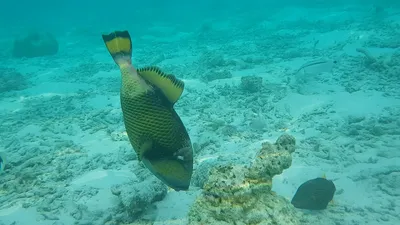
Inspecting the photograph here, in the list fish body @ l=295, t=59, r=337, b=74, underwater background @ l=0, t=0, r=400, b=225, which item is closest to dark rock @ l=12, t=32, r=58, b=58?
underwater background @ l=0, t=0, r=400, b=225

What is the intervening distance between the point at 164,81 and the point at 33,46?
66.5 feet

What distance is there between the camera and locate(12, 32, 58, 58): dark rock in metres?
18.2

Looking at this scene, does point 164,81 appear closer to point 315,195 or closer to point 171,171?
point 171,171

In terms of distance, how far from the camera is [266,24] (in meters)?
23.4

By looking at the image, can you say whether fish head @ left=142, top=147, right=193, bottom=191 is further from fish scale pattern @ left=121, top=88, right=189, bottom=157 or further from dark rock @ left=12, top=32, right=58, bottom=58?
dark rock @ left=12, top=32, right=58, bottom=58

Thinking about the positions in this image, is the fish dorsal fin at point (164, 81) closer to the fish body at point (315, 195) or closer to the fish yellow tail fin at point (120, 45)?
the fish yellow tail fin at point (120, 45)

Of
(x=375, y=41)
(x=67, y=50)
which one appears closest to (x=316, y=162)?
(x=375, y=41)

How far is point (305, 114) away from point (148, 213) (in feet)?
14.3

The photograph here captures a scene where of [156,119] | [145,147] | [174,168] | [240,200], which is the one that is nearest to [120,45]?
[156,119]

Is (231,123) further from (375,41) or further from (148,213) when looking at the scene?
(375,41)

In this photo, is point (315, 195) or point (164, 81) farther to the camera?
point (315, 195)

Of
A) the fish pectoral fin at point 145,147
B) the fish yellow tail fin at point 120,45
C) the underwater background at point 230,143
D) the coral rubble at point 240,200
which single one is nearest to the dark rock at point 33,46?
the underwater background at point 230,143

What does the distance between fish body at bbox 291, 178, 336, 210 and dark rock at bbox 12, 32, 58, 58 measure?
64.0 ft

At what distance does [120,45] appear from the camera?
4.16ft
